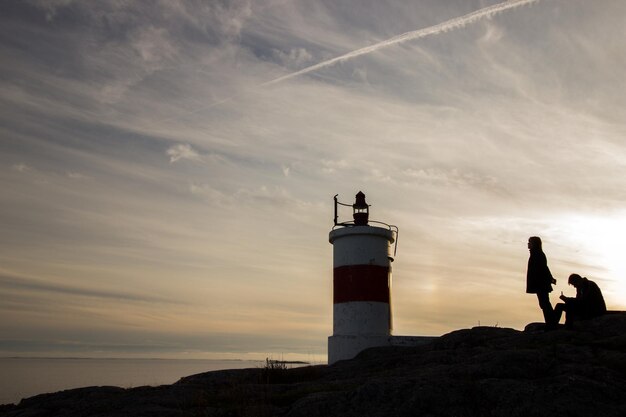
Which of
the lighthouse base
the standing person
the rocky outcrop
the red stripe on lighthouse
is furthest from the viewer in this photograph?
the red stripe on lighthouse

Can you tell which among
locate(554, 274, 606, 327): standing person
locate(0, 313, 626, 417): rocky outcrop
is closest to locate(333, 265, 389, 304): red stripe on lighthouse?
locate(0, 313, 626, 417): rocky outcrop

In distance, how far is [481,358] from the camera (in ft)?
36.6

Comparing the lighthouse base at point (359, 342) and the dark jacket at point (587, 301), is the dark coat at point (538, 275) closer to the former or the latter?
the dark jacket at point (587, 301)

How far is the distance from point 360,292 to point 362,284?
0.26 metres

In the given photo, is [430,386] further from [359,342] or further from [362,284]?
[362,284]

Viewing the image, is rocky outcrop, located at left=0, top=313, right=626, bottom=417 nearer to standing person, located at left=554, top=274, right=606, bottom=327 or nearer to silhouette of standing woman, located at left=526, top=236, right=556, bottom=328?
standing person, located at left=554, top=274, right=606, bottom=327

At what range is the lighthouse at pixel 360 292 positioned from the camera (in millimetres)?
18812

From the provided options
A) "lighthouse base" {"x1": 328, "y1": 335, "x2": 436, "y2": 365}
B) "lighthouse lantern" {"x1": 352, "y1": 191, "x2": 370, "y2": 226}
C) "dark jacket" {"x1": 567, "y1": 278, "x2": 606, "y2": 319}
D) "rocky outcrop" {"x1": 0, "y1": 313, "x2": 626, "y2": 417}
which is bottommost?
"rocky outcrop" {"x1": 0, "y1": 313, "x2": 626, "y2": 417}

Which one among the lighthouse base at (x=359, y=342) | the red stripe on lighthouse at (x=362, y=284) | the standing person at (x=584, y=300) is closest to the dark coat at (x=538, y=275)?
the standing person at (x=584, y=300)

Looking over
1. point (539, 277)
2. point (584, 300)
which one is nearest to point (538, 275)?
point (539, 277)

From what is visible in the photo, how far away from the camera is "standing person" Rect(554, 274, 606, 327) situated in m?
14.7

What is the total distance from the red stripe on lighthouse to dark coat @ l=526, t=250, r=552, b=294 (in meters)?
5.22

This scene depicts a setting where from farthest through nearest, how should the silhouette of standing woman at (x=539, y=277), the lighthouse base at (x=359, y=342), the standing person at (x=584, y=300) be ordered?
1. the lighthouse base at (x=359, y=342)
2. the silhouette of standing woman at (x=539, y=277)
3. the standing person at (x=584, y=300)

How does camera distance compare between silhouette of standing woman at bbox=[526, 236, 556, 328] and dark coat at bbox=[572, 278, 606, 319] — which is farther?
silhouette of standing woman at bbox=[526, 236, 556, 328]
